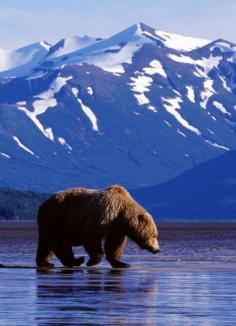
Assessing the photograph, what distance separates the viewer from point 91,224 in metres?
43.7

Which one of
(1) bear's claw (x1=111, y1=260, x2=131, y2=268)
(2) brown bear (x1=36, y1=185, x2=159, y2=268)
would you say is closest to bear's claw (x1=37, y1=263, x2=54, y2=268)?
(2) brown bear (x1=36, y1=185, x2=159, y2=268)

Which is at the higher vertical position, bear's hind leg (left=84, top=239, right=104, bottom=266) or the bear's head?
the bear's head

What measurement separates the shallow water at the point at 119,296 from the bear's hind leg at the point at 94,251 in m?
0.25

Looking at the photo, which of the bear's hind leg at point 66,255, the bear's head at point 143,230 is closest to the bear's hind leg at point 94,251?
the bear's hind leg at point 66,255

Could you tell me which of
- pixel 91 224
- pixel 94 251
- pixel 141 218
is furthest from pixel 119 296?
pixel 141 218

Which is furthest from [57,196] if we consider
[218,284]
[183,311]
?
[183,311]

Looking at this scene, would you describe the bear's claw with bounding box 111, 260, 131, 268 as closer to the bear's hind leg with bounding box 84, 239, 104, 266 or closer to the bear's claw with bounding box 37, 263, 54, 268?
the bear's hind leg with bounding box 84, 239, 104, 266

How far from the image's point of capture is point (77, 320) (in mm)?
26531

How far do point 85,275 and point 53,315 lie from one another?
42.6 ft

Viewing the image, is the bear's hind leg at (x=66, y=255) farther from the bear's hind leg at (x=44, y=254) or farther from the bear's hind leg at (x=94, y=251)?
the bear's hind leg at (x=94, y=251)

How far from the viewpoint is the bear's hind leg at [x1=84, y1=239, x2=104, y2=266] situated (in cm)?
4412

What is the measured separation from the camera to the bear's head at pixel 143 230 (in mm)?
44719

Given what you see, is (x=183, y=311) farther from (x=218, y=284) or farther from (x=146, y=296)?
(x=218, y=284)

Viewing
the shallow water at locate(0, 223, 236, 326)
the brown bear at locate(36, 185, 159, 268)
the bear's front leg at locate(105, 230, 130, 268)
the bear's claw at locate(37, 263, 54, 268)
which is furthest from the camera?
the bear's claw at locate(37, 263, 54, 268)
